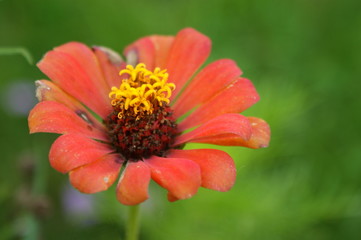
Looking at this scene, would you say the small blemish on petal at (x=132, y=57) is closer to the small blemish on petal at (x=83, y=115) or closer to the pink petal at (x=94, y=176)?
the small blemish on petal at (x=83, y=115)

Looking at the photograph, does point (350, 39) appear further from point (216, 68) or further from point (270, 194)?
point (216, 68)

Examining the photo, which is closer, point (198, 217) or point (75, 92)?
point (75, 92)

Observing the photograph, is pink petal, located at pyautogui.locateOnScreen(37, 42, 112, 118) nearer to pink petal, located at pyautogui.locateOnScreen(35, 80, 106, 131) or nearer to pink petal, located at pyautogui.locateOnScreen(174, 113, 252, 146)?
pink petal, located at pyautogui.locateOnScreen(35, 80, 106, 131)

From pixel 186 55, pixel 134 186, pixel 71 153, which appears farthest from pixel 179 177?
pixel 186 55

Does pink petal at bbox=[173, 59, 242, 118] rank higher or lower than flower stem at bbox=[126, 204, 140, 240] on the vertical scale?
higher

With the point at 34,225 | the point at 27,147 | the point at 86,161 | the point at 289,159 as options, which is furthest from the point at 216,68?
the point at 27,147

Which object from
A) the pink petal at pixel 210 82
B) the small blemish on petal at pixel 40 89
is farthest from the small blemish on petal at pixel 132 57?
the small blemish on petal at pixel 40 89

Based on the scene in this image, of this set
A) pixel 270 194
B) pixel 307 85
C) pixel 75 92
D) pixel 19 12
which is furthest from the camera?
pixel 19 12

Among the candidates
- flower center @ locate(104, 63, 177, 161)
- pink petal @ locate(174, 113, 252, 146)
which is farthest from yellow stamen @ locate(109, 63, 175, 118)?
pink petal @ locate(174, 113, 252, 146)
